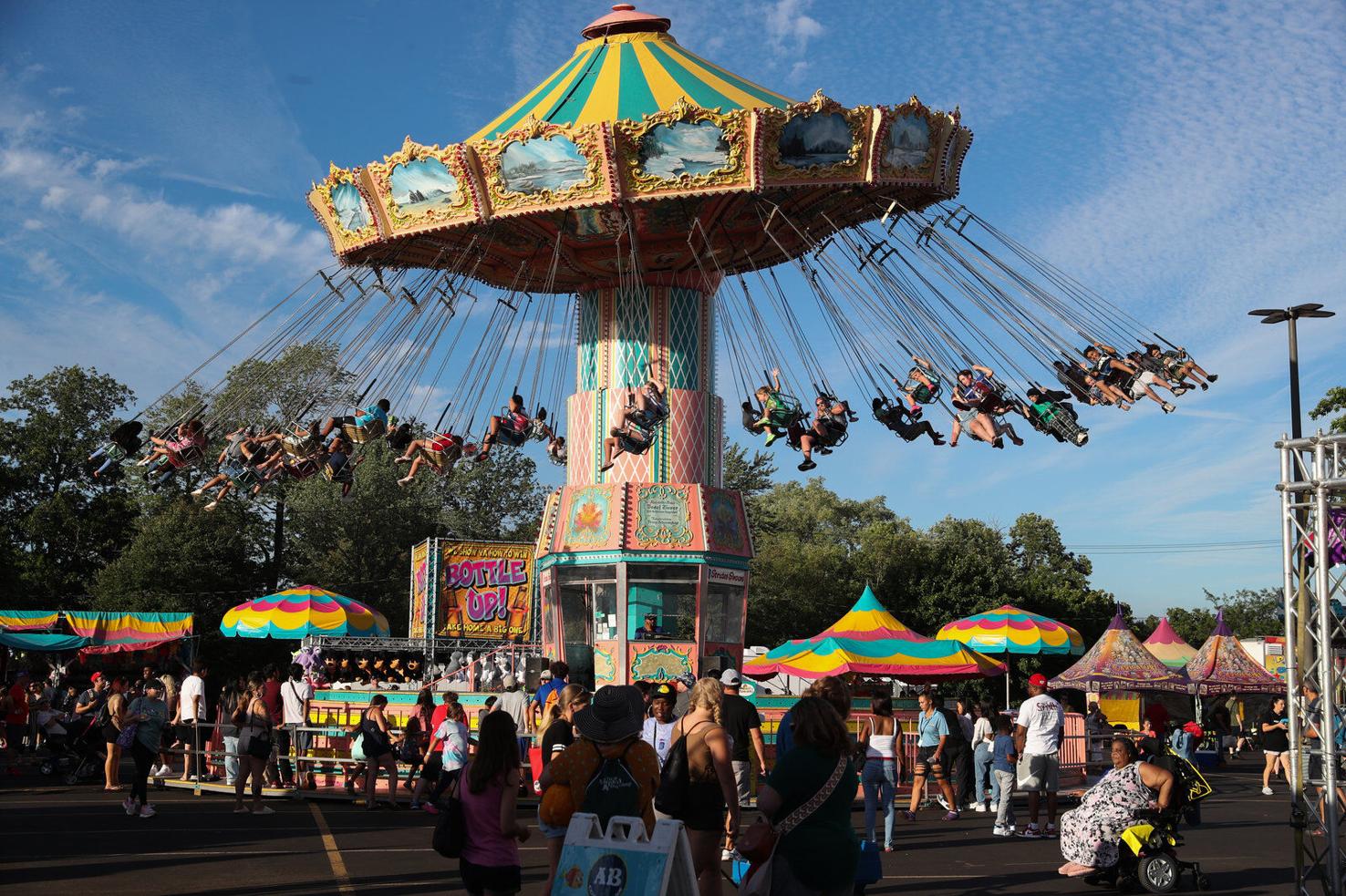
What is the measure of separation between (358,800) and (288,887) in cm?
768

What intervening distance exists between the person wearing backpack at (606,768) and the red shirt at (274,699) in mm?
11612

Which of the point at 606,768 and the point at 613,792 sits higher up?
the point at 606,768

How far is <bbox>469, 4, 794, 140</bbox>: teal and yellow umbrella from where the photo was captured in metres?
22.3

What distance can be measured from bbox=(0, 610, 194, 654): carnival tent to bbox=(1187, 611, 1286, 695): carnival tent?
23807mm

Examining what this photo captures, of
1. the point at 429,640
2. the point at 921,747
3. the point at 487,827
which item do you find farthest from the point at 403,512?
the point at 487,827

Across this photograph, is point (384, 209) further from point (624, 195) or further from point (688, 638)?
point (688, 638)

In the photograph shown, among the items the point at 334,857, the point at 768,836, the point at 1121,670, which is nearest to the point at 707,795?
the point at 768,836

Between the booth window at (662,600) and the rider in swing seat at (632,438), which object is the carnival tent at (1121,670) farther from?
the rider in swing seat at (632,438)

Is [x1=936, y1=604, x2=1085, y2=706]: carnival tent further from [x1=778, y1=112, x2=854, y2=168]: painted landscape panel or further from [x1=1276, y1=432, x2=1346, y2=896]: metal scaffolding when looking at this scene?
[x1=1276, y1=432, x2=1346, y2=896]: metal scaffolding

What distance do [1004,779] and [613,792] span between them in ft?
26.7

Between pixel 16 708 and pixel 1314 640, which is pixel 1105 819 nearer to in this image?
pixel 1314 640

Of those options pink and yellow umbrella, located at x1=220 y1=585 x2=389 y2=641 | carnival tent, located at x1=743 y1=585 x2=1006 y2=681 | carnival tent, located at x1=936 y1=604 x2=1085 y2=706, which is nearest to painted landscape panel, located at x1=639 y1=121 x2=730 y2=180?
carnival tent, located at x1=743 y1=585 x2=1006 y2=681

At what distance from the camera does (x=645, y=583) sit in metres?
23.1

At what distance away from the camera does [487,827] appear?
287 inches
